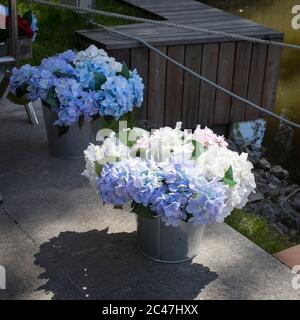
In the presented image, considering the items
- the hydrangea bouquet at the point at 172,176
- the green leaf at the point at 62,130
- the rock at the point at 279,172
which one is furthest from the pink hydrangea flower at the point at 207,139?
the rock at the point at 279,172

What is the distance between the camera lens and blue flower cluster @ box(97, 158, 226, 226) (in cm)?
215

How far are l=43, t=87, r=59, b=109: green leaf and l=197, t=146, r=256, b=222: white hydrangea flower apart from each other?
35.9 inches

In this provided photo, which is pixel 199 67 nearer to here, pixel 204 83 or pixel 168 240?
pixel 204 83

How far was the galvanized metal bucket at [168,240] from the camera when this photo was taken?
2.34 meters

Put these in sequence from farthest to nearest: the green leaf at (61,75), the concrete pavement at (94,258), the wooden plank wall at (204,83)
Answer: the wooden plank wall at (204,83)
the green leaf at (61,75)
the concrete pavement at (94,258)

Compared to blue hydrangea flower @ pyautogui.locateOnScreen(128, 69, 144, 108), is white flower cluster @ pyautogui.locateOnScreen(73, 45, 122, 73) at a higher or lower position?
higher

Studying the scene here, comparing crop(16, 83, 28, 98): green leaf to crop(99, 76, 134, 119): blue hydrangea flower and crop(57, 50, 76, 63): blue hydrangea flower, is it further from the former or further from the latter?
crop(99, 76, 134, 119): blue hydrangea flower

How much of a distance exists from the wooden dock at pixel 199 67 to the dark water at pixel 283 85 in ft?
1.56

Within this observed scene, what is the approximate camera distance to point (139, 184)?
2.18m

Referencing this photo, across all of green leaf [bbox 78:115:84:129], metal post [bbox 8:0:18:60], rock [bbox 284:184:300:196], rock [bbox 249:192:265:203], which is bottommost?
rock [bbox 284:184:300:196]

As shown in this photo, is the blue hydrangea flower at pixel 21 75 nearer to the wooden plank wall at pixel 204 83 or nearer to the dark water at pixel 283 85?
the wooden plank wall at pixel 204 83

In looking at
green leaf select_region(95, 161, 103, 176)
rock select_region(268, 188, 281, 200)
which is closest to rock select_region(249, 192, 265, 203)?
rock select_region(268, 188, 281, 200)
